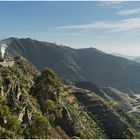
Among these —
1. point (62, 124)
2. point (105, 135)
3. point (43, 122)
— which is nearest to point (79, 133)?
point (62, 124)

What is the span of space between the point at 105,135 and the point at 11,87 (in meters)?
64.4

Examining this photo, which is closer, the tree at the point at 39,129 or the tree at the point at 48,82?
the tree at the point at 39,129

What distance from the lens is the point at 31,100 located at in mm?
131500

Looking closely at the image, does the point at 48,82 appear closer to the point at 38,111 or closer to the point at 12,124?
the point at 38,111

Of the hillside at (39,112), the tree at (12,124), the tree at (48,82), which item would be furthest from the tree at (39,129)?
the tree at (48,82)

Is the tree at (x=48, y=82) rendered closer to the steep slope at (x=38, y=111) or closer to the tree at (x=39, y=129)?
the steep slope at (x=38, y=111)

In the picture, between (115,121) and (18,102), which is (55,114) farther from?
(115,121)

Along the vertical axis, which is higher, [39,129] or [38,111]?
[39,129]

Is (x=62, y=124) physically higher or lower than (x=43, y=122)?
lower

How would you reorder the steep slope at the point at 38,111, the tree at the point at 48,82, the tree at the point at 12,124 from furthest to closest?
the tree at the point at 48,82 < the steep slope at the point at 38,111 < the tree at the point at 12,124

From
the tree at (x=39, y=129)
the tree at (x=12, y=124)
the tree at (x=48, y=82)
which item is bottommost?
the tree at (x=39, y=129)

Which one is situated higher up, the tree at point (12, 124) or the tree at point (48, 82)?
the tree at point (48, 82)

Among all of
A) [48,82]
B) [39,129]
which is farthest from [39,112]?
[39,129]

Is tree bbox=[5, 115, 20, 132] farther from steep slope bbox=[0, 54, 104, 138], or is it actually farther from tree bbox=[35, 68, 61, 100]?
tree bbox=[35, 68, 61, 100]
